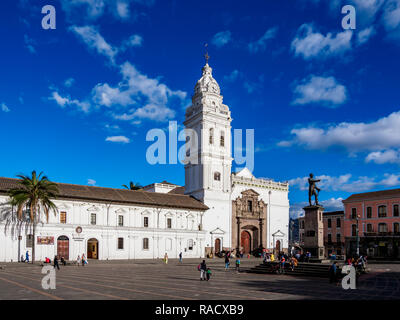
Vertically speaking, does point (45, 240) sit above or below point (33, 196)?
below

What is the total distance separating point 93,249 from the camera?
47.1 metres

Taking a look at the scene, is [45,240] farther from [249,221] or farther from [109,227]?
[249,221]

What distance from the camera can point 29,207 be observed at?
41.8 meters

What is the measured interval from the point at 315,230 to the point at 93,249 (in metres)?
28.5

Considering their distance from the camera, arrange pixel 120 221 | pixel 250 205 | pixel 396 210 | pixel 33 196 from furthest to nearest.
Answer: pixel 250 205 < pixel 396 210 < pixel 120 221 < pixel 33 196

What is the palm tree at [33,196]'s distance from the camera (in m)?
39.5

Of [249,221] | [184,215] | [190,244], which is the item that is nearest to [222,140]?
[249,221]

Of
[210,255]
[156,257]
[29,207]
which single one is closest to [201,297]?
[29,207]

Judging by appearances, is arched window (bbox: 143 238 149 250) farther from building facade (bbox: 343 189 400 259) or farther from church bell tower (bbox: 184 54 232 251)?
building facade (bbox: 343 189 400 259)

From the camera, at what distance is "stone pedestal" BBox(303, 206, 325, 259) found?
27453 mm

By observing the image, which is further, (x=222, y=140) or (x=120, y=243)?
(x=222, y=140)
